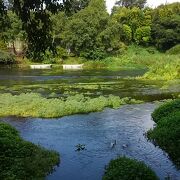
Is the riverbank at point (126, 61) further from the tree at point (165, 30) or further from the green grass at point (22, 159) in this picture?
the green grass at point (22, 159)

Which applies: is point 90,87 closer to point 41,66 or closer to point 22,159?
point 22,159

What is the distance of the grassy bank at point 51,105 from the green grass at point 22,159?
25.0 feet

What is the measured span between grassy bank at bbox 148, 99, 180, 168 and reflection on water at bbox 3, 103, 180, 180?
426 millimetres

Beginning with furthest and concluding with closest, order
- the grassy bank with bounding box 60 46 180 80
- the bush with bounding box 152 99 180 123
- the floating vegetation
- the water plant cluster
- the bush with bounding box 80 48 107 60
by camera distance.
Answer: the bush with bounding box 80 48 107 60 → the grassy bank with bounding box 60 46 180 80 → the water plant cluster → the bush with bounding box 152 99 180 123 → the floating vegetation

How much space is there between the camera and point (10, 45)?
268 ft

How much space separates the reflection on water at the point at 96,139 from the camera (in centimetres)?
1833

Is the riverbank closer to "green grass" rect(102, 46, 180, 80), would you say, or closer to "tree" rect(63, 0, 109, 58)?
"green grass" rect(102, 46, 180, 80)

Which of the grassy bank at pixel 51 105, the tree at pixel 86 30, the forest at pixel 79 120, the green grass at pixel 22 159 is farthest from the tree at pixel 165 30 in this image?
the green grass at pixel 22 159

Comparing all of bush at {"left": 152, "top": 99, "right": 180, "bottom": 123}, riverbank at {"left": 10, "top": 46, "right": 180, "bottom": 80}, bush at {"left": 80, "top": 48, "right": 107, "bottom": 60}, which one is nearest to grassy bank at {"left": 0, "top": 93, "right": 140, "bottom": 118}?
bush at {"left": 152, "top": 99, "right": 180, "bottom": 123}

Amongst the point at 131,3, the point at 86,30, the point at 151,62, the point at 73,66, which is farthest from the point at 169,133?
the point at 131,3

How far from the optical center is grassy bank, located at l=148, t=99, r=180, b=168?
20.5 meters

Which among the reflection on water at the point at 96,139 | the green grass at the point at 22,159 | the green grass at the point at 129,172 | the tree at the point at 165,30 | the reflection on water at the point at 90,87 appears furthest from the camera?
the tree at the point at 165,30

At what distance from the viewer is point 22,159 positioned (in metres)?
18.3

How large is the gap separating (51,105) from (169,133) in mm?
11347
